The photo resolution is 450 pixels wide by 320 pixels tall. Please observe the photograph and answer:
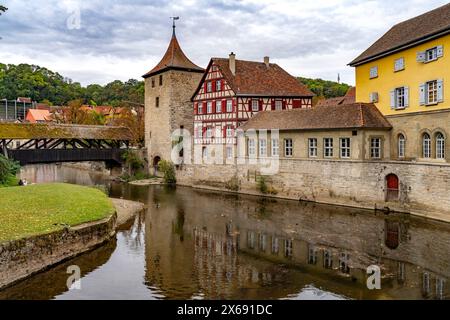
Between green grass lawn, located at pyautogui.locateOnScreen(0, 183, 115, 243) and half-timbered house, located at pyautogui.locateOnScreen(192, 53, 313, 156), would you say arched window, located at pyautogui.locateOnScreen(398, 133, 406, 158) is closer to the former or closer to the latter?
half-timbered house, located at pyautogui.locateOnScreen(192, 53, 313, 156)

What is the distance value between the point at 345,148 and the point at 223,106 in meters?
10.9

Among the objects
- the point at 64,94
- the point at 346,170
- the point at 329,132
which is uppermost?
the point at 64,94

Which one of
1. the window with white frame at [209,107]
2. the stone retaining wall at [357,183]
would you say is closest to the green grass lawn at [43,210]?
the stone retaining wall at [357,183]

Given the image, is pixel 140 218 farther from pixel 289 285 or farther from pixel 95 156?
pixel 95 156

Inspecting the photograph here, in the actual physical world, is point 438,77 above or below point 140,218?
above

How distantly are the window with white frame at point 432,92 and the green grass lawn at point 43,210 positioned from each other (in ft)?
47.1

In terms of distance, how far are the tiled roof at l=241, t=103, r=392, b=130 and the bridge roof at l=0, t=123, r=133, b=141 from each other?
14.0m

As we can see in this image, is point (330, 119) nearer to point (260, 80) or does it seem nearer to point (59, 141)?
point (260, 80)

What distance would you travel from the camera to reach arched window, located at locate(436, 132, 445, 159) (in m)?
18.3

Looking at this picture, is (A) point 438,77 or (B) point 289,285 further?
(A) point 438,77

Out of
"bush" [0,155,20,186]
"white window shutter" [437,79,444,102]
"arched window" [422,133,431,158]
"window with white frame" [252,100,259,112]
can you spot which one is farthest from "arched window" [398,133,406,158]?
"bush" [0,155,20,186]

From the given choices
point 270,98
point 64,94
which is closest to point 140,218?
point 270,98
